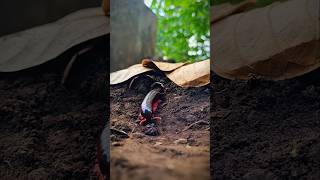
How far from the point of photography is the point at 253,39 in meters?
→ 2.07

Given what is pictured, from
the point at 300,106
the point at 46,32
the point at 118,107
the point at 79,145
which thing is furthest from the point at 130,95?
the point at 300,106

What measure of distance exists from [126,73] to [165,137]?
0.36 metres

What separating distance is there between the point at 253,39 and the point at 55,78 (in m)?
0.92

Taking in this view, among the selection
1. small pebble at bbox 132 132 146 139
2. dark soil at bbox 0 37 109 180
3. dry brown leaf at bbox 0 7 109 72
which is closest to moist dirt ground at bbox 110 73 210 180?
small pebble at bbox 132 132 146 139

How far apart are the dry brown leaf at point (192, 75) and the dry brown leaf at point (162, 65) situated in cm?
2

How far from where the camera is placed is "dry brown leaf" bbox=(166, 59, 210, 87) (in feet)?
7.10

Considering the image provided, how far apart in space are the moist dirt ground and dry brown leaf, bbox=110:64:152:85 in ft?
0.08

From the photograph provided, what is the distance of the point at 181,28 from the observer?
Result: 90.6 inches

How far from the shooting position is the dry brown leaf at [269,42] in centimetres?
201

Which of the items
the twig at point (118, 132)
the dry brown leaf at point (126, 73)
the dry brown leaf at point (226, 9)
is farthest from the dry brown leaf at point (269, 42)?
the twig at point (118, 132)

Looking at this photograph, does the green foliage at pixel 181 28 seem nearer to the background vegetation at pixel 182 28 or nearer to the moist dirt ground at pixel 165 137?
the background vegetation at pixel 182 28

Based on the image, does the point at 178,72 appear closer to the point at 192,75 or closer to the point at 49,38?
the point at 192,75

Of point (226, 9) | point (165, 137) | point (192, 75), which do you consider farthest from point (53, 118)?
point (226, 9)

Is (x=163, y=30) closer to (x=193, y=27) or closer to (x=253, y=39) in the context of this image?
(x=193, y=27)
